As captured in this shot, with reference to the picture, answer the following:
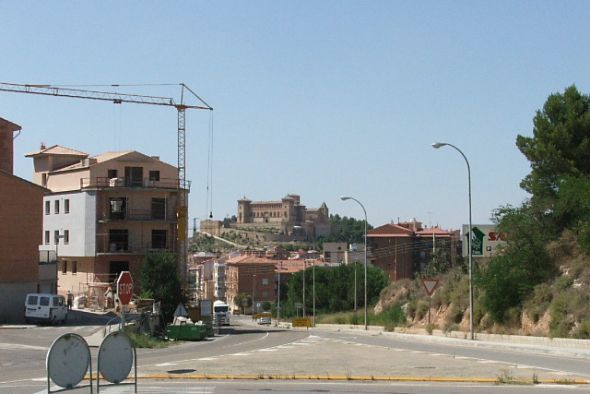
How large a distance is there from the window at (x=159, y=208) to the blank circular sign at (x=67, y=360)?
6879 cm

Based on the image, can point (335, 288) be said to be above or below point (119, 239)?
below

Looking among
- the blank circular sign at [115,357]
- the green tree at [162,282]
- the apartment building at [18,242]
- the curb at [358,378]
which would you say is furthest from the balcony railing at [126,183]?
the blank circular sign at [115,357]

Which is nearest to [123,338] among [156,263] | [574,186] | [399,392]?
[399,392]

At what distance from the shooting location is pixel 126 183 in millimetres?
78000

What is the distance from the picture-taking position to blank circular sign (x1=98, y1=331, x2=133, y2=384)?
1201 cm

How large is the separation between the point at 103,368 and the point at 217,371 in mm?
9042

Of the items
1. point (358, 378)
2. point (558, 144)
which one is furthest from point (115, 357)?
point (558, 144)

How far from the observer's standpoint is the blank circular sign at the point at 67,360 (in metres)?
11.0

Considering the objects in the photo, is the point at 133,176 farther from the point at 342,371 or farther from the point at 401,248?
the point at 401,248

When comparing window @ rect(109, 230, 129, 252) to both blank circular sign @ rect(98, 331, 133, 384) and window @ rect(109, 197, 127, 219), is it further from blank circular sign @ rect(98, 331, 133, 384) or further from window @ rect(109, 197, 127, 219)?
blank circular sign @ rect(98, 331, 133, 384)

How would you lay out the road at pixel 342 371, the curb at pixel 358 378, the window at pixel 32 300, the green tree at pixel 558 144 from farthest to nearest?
the window at pixel 32 300, the green tree at pixel 558 144, the curb at pixel 358 378, the road at pixel 342 371

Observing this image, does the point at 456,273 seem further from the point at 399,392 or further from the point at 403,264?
the point at 403,264

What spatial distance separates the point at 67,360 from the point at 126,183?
68147mm

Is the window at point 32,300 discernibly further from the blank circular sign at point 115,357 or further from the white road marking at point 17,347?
the blank circular sign at point 115,357
